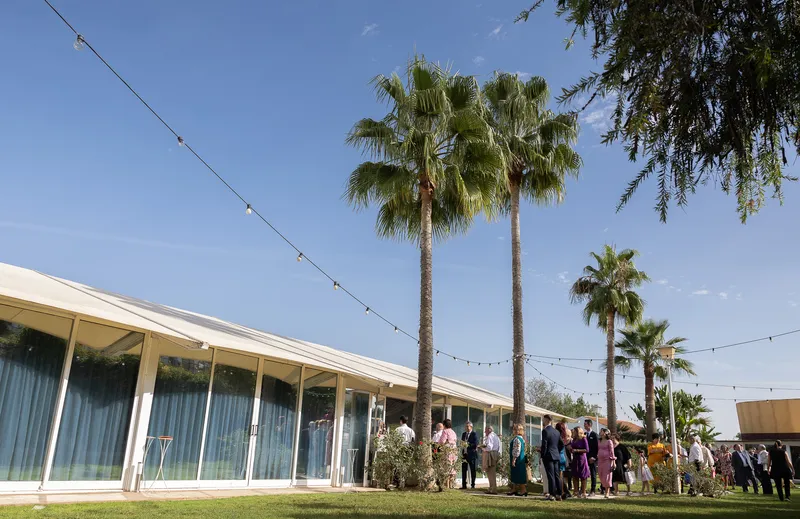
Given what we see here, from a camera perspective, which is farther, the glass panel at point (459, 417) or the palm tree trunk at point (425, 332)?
the glass panel at point (459, 417)

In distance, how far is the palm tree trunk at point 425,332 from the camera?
43.4 ft

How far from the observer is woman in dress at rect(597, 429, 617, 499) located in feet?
42.6

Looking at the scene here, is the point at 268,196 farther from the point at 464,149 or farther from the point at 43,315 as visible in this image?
the point at 43,315

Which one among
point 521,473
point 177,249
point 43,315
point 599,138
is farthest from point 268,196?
point 599,138

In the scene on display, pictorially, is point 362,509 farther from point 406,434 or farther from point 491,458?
point 491,458

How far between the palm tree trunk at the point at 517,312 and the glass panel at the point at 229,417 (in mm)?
7832

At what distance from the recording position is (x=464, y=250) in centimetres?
1788

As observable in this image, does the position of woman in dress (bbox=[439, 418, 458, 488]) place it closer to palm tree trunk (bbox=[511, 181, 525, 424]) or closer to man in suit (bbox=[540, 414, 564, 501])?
man in suit (bbox=[540, 414, 564, 501])

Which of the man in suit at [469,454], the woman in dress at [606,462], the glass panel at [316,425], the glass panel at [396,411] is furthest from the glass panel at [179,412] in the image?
the woman in dress at [606,462]

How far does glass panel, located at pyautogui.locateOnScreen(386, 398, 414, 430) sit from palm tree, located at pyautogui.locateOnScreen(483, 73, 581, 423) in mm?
4115

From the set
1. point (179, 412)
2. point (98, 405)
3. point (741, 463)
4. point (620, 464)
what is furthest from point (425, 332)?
point (741, 463)

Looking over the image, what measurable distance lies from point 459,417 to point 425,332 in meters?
6.46

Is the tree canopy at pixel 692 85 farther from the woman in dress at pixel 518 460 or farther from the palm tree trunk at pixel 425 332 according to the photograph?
the palm tree trunk at pixel 425 332

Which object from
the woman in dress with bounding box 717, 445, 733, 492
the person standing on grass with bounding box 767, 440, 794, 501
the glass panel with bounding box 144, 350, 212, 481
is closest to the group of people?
the person standing on grass with bounding box 767, 440, 794, 501
